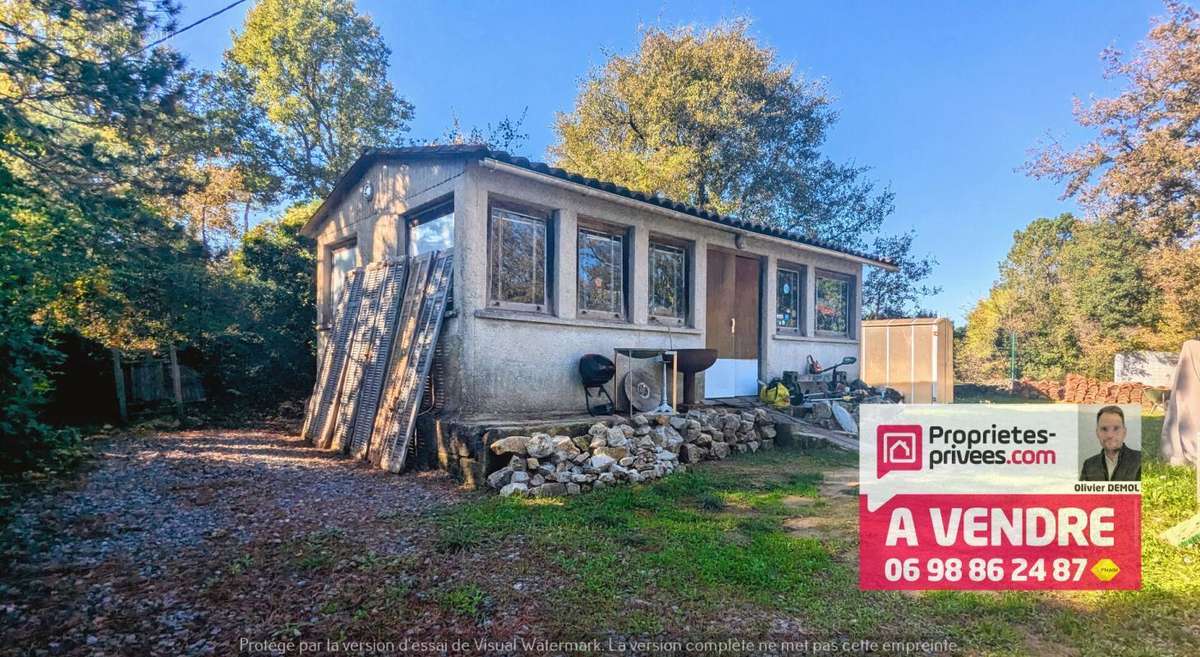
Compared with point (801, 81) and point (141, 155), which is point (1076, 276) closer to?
point (801, 81)

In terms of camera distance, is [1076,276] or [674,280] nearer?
[674,280]

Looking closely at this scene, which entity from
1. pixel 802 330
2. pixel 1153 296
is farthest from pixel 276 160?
pixel 1153 296

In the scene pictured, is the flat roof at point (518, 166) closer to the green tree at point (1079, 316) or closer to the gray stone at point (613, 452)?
the gray stone at point (613, 452)

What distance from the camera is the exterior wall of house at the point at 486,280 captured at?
6250 millimetres

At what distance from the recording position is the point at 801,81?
1698 centimetres

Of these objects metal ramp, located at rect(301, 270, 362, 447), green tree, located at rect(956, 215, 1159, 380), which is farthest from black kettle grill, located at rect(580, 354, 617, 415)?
green tree, located at rect(956, 215, 1159, 380)

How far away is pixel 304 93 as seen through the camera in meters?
16.1

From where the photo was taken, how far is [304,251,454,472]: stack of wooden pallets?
20.8ft

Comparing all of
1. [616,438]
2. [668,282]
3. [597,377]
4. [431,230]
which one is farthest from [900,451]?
[431,230]

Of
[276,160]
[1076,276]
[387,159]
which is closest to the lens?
[387,159]

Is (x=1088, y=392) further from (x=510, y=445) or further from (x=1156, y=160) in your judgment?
(x=510, y=445)

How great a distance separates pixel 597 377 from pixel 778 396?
3.68m

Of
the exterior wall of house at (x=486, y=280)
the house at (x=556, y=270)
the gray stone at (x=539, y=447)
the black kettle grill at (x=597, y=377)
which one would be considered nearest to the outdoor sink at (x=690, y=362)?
the exterior wall of house at (x=486, y=280)

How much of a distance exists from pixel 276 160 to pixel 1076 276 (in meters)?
29.6
